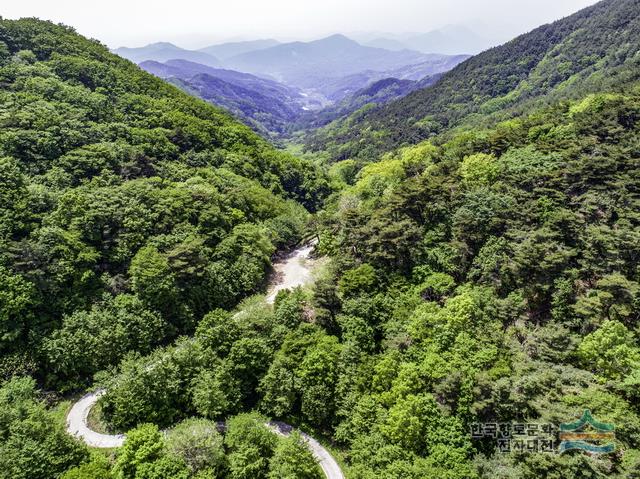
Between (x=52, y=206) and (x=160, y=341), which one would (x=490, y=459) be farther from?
(x=52, y=206)

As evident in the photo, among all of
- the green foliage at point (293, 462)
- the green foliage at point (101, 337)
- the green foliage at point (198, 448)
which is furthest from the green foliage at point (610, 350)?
the green foliage at point (101, 337)

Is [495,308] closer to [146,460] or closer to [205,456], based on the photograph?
[205,456]

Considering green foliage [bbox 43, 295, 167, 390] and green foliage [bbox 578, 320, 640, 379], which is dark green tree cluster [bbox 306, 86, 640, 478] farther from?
green foliage [bbox 43, 295, 167, 390]

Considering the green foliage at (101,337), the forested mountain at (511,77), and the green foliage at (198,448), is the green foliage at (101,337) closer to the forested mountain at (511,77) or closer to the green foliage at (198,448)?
the green foliage at (198,448)

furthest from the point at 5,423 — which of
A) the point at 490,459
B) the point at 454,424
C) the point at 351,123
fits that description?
the point at 351,123

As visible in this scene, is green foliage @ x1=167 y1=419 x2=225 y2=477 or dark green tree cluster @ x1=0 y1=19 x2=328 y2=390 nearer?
green foliage @ x1=167 y1=419 x2=225 y2=477

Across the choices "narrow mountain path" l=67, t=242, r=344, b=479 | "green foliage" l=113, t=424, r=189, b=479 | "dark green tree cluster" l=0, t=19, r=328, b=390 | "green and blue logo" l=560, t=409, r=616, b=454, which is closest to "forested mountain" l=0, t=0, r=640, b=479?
"green foliage" l=113, t=424, r=189, b=479
